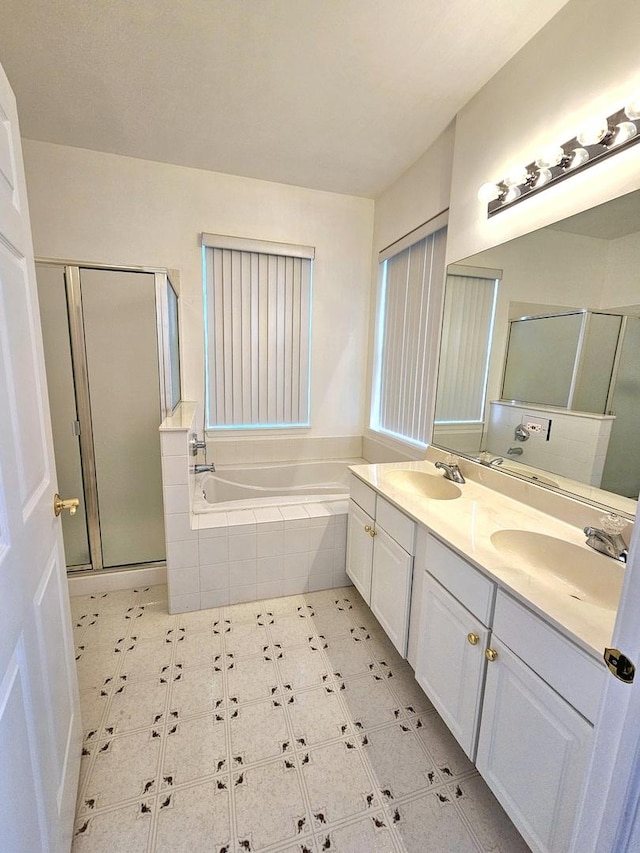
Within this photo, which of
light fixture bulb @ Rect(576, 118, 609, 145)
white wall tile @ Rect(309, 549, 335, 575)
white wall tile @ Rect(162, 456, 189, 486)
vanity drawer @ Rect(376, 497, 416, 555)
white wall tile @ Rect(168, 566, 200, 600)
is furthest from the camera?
white wall tile @ Rect(309, 549, 335, 575)

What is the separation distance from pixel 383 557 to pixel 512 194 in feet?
5.49

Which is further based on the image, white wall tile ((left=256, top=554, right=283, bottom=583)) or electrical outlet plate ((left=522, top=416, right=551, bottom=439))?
white wall tile ((left=256, top=554, right=283, bottom=583))

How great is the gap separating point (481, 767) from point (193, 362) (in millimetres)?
2644

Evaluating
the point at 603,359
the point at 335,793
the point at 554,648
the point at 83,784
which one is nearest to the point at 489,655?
the point at 554,648

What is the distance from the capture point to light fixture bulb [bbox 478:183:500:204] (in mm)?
1548

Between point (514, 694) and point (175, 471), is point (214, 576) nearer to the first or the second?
point (175, 471)

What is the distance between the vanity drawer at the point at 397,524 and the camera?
143 centimetres

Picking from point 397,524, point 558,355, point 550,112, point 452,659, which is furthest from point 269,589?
point 550,112

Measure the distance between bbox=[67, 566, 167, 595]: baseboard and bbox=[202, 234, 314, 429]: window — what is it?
1098 millimetres

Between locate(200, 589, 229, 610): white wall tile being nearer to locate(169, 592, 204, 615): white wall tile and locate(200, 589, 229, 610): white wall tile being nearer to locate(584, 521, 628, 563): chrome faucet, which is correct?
locate(169, 592, 204, 615): white wall tile

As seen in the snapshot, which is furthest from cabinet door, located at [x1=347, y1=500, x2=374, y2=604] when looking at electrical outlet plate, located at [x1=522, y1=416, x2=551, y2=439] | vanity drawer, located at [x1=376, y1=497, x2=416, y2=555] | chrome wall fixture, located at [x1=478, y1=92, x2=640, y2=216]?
chrome wall fixture, located at [x1=478, y1=92, x2=640, y2=216]

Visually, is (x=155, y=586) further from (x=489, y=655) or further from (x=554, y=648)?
(x=554, y=648)

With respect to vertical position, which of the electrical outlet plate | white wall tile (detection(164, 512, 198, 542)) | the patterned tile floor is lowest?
the patterned tile floor

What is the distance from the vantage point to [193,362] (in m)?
2.71
